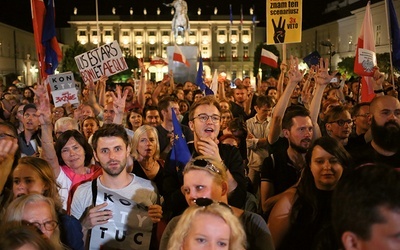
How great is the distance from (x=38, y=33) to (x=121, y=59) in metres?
1.66

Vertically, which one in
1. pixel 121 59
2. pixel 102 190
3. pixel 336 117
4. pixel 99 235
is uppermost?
pixel 121 59

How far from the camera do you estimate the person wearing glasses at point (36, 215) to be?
10.8 ft

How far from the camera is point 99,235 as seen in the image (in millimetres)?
4102

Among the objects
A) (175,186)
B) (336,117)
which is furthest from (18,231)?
(336,117)

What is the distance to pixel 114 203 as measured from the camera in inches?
163

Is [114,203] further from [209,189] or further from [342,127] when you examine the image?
[342,127]

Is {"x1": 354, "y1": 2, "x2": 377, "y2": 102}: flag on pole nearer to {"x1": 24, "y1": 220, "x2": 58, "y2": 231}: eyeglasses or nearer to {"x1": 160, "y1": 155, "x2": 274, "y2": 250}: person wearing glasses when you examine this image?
{"x1": 160, "y1": 155, "x2": 274, "y2": 250}: person wearing glasses

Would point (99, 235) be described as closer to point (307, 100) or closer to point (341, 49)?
point (307, 100)

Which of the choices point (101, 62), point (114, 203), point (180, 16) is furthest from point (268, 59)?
point (180, 16)

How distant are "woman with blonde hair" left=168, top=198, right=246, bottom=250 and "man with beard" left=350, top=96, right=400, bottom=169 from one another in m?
1.87

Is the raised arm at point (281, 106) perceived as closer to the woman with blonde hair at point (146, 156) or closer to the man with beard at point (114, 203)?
the woman with blonde hair at point (146, 156)

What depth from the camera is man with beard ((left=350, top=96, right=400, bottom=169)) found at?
4688 mm

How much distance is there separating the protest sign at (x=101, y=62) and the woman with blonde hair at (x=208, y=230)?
8.11m

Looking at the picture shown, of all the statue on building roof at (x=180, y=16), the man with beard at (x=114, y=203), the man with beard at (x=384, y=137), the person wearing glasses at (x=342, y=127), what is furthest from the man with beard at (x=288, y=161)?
Result: the statue on building roof at (x=180, y=16)
